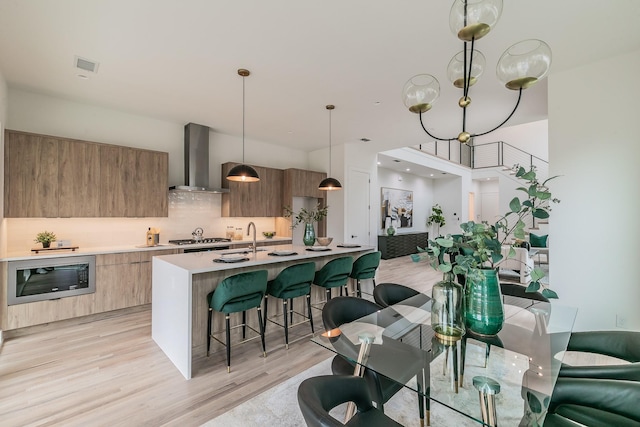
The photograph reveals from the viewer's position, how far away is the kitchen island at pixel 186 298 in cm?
251

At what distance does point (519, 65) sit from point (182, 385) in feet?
11.1

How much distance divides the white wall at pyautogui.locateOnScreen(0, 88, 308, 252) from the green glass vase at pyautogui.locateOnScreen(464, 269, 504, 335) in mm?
4858

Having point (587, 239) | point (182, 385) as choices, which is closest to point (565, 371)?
point (587, 239)

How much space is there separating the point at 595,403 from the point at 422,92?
2.01m

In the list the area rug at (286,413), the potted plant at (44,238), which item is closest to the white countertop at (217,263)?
the area rug at (286,413)

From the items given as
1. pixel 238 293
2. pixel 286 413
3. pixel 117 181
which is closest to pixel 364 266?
pixel 238 293

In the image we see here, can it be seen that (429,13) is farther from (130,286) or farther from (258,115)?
(130,286)

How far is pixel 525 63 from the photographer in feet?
5.56

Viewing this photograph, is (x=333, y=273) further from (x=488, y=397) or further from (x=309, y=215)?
(x=488, y=397)

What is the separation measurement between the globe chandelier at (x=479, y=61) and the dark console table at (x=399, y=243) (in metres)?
6.61

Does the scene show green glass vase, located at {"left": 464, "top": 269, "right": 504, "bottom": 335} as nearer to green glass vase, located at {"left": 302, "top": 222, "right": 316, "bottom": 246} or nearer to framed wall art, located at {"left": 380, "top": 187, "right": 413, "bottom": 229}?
green glass vase, located at {"left": 302, "top": 222, "right": 316, "bottom": 246}

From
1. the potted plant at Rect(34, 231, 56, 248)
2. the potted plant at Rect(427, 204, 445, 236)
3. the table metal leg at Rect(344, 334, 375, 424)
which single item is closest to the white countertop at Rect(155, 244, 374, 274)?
the table metal leg at Rect(344, 334, 375, 424)

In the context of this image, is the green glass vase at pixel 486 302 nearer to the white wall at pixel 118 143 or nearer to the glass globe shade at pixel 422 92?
the glass globe shade at pixel 422 92

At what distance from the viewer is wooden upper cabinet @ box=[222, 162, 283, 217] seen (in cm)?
548
